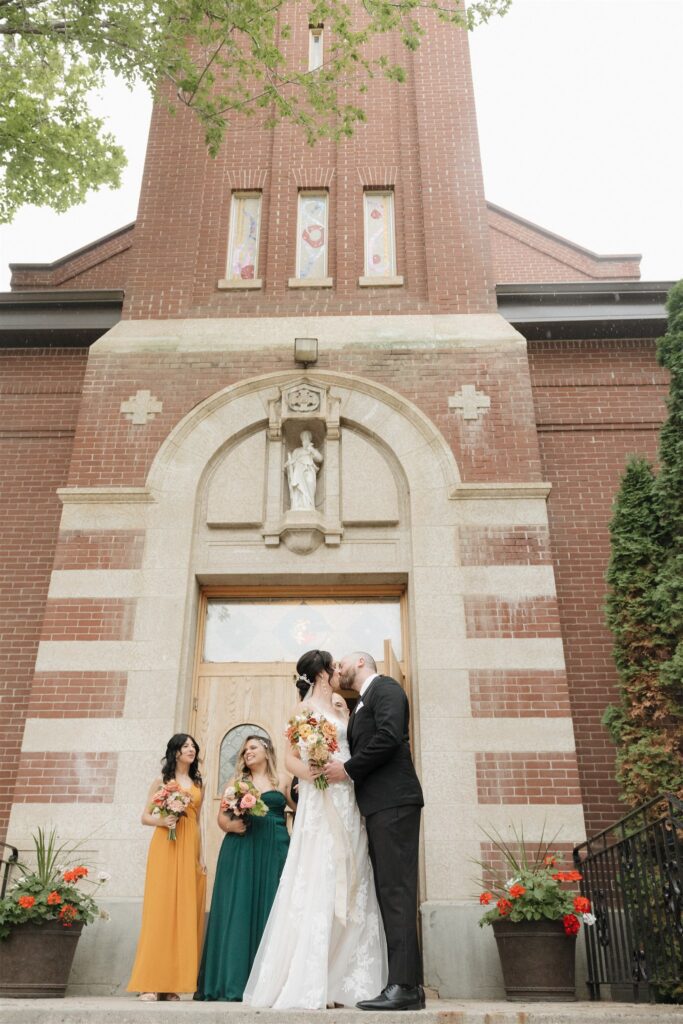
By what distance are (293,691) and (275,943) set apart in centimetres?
367

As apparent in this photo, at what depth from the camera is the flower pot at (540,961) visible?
6.45 m

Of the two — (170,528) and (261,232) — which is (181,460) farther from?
(261,232)

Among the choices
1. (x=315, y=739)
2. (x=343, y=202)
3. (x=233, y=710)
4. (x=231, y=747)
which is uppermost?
(x=343, y=202)

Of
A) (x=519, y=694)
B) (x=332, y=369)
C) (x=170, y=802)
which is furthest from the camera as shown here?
(x=332, y=369)

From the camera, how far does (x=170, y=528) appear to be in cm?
906

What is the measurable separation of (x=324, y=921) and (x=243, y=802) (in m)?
1.44

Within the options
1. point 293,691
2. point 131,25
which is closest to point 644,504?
point 293,691

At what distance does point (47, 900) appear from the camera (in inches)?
258

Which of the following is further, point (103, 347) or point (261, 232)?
point (261, 232)

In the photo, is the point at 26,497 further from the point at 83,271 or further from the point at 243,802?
the point at 243,802

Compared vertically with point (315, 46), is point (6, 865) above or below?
below

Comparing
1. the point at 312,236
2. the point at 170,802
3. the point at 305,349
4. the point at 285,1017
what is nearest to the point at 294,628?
the point at 170,802

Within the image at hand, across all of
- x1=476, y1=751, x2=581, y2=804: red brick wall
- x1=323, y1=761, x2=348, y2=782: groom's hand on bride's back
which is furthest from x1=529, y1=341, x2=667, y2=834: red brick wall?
x1=323, y1=761, x2=348, y2=782: groom's hand on bride's back

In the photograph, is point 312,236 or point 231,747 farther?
point 312,236
